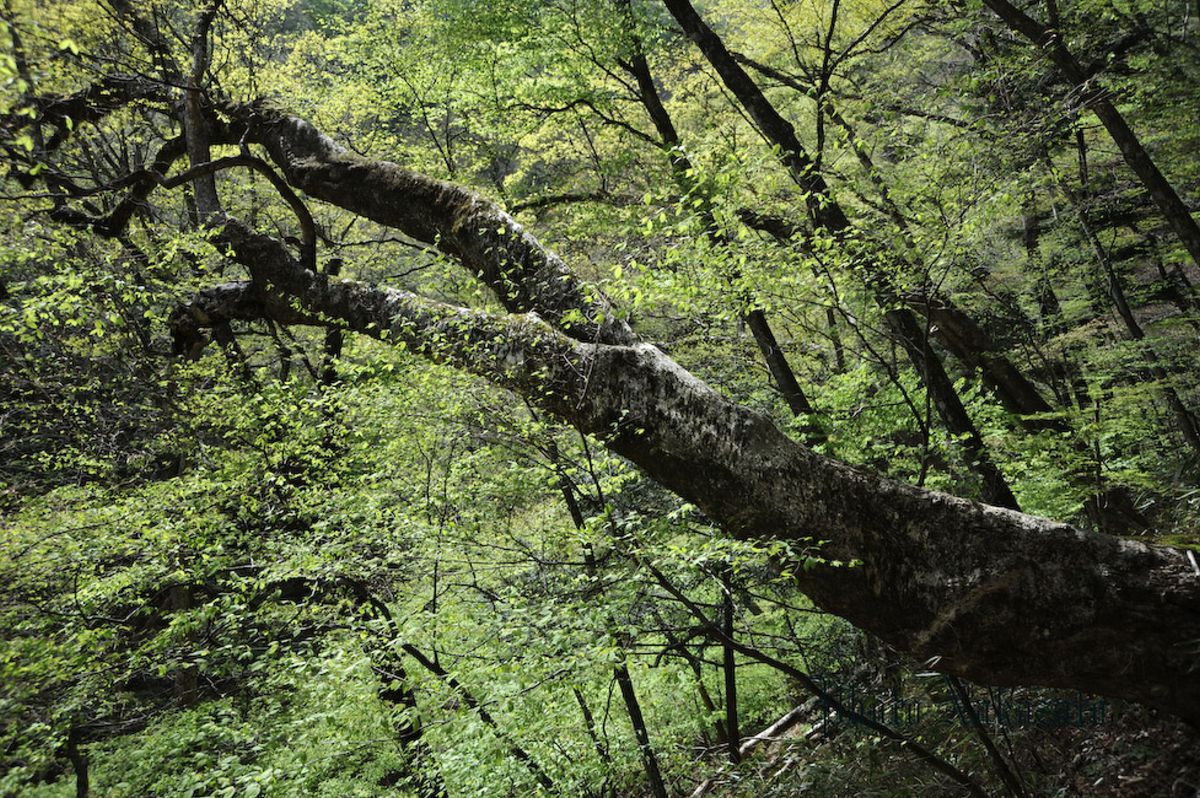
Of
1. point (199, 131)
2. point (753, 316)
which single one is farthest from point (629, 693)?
point (199, 131)

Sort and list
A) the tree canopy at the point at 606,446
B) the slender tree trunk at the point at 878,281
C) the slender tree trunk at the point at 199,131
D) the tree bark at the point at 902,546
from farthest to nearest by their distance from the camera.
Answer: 1. the slender tree trunk at the point at 199,131
2. the slender tree trunk at the point at 878,281
3. the tree canopy at the point at 606,446
4. the tree bark at the point at 902,546

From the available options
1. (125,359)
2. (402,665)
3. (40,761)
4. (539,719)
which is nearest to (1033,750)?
(539,719)

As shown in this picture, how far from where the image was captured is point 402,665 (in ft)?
14.8

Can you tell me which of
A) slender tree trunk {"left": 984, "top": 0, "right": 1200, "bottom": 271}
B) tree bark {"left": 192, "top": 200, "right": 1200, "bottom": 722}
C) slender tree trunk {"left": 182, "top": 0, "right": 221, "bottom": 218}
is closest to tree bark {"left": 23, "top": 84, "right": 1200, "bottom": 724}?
tree bark {"left": 192, "top": 200, "right": 1200, "bottom": 722}

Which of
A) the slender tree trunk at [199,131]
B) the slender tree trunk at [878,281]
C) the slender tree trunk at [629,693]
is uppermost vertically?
the slender tree trunk at [199,131]

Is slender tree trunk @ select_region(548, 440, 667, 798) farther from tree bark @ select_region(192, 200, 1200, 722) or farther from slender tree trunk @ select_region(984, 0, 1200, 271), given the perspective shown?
slender tree trunk @ select_region(984, 0, 1200, 271)

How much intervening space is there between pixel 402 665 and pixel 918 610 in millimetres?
3373

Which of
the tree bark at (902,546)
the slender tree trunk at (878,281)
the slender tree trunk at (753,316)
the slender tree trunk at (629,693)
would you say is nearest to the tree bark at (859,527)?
the tree bark at (902,546)

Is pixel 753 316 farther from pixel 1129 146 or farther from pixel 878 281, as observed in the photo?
pixel 1129 146

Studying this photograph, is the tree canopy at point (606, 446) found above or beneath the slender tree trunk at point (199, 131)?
beneath

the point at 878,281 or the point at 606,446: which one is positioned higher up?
the point at 878,281

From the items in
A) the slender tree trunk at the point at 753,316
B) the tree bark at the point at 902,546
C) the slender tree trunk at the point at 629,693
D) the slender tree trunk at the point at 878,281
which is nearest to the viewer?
the tree bark at the point at 902,546

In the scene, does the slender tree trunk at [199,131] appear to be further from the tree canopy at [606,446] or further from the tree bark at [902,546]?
the tree bark at [902,546]

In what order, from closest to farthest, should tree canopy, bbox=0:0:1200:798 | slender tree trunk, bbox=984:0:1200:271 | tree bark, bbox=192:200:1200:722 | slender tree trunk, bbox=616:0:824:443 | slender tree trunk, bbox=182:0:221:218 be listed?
tree bark, bbox=192:200:1200:722 → tree canopy, bbox=0:0:1200:798 → slender tree trunk, bbox=984:0:1200:271 → slender tree trunk, bbox=616:0:824:443 → slender tree trunk, bbox=182:0:221:218
